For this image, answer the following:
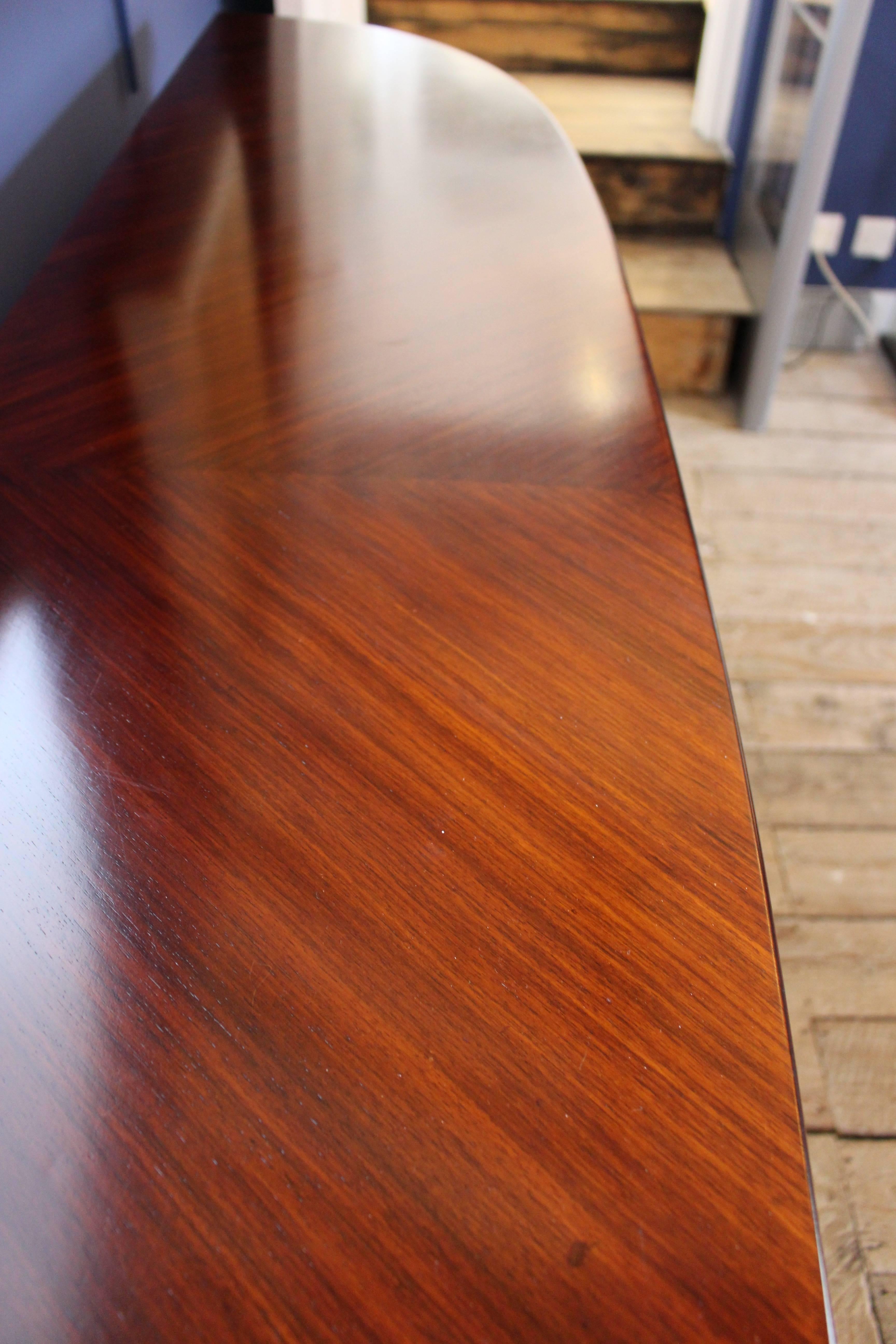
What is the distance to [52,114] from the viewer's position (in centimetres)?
134

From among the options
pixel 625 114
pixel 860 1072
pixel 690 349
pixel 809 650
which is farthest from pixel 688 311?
pixel 860 1072

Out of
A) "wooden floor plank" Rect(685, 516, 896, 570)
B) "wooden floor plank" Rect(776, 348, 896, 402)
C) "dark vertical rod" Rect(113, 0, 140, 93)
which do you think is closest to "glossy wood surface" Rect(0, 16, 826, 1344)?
"dark vertical rod" Rect(113, 0, 140, 93)

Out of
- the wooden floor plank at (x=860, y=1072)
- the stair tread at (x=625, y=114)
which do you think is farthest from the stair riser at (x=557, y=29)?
the wooden floor plank at (x=860, y=1072)

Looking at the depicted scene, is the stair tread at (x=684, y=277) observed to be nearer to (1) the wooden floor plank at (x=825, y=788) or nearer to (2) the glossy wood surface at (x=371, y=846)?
(1) the wooden floor plank at (x=825, y=788)

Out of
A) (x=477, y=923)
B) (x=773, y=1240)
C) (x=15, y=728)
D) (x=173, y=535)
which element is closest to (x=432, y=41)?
(x=173, y=535)

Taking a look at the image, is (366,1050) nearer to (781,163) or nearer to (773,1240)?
(773,1240)

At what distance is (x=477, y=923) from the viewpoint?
50cm

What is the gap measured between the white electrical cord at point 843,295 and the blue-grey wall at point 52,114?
174 cm

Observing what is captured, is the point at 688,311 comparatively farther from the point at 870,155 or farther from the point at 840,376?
the point at 870,155

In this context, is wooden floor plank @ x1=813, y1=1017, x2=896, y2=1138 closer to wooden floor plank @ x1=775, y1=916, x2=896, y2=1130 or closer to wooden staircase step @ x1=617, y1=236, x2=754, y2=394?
wooden floor plank @ x1=775, y1=916, x2=896, y2=1130

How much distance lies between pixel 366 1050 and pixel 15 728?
0.93ft

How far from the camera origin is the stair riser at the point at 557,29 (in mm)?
2998

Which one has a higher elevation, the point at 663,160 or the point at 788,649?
the point at 663,160

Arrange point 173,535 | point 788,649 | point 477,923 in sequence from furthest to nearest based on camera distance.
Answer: point 788,649, point 173,535, point 477,923
